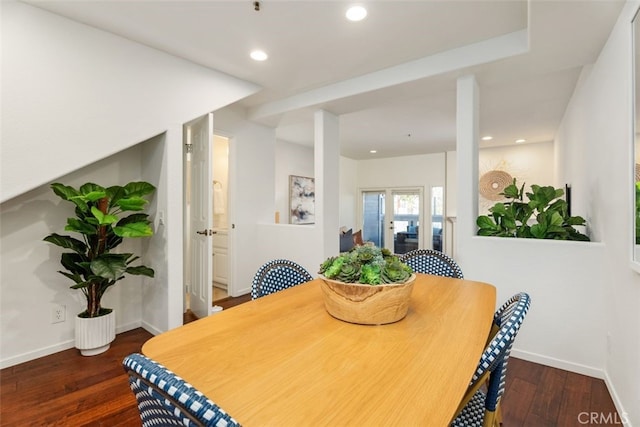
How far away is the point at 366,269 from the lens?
1243 mm

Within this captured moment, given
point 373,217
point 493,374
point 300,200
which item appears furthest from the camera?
point 373,217

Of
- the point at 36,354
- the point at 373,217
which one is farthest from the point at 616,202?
the point at 373,217

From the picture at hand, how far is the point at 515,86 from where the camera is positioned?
325 centimetres

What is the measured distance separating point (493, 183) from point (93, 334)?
6.63 m

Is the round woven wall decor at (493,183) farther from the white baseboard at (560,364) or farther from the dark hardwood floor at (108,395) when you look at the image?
the dark hardwood floor at (108,395)

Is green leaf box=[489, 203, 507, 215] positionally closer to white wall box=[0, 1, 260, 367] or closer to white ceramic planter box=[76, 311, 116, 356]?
white wall box=[0, 1, 260, 367]

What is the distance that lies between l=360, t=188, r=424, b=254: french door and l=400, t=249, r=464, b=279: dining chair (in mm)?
5099

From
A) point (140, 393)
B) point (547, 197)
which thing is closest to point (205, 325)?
point (140, 393)

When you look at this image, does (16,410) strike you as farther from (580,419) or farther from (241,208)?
(580,419)

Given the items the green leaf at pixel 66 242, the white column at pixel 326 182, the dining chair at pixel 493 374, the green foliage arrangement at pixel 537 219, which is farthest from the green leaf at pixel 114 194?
the green foliage arrangement at pixel 537 219

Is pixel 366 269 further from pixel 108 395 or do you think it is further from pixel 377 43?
pixel 377 43

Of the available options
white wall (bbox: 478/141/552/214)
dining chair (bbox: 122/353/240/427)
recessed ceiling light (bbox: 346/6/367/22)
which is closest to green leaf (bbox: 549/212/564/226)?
recessed ceiling light (bbox: 346/6/367/22)

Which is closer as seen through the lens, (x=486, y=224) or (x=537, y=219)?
(x=537, y=219)

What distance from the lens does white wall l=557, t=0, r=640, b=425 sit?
1.62 meters
